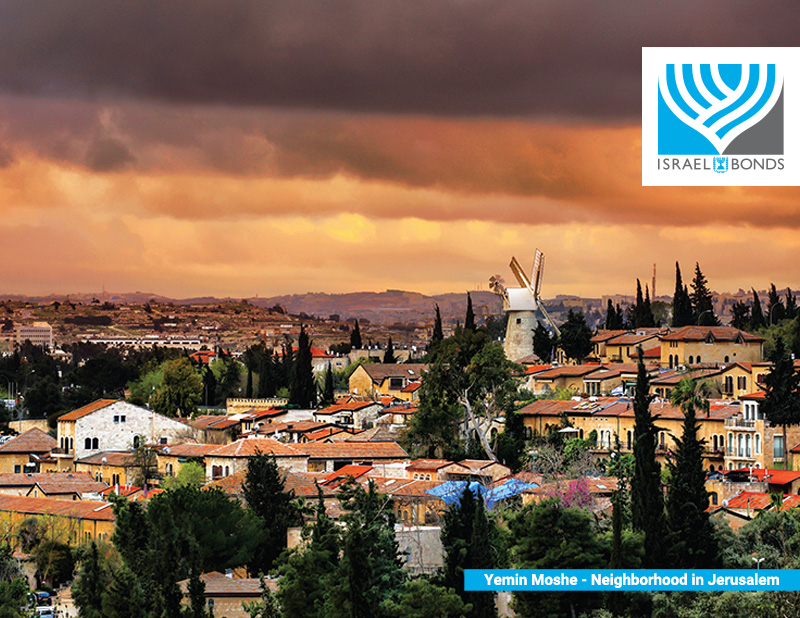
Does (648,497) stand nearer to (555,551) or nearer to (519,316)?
(555,551)

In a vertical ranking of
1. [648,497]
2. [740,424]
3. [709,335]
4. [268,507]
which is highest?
[709,335]

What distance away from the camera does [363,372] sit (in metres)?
98.9

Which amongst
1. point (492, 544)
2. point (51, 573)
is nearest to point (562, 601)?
point (492, 544)

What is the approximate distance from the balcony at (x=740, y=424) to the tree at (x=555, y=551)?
1803 cm

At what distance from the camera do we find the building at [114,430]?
76.9 meters

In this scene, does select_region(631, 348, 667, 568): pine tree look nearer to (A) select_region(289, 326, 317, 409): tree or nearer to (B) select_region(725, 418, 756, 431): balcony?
(B) select_region(725, 418, 756, 431): balcony

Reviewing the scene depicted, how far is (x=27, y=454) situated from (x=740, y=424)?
42.3 m

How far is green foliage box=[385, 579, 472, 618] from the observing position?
34906 millimetres

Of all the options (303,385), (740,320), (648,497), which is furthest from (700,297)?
(648,497)

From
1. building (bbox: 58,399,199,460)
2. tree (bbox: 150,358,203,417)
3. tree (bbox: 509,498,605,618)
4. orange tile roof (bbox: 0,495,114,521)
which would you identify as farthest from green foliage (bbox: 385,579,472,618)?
tree (bbox: 150,358,203,417)

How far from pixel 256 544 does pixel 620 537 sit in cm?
1643

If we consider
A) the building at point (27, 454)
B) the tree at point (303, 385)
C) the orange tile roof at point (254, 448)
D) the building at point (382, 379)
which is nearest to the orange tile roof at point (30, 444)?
the building at point (27, 454)

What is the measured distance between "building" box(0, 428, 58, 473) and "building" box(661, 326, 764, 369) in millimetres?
35415
